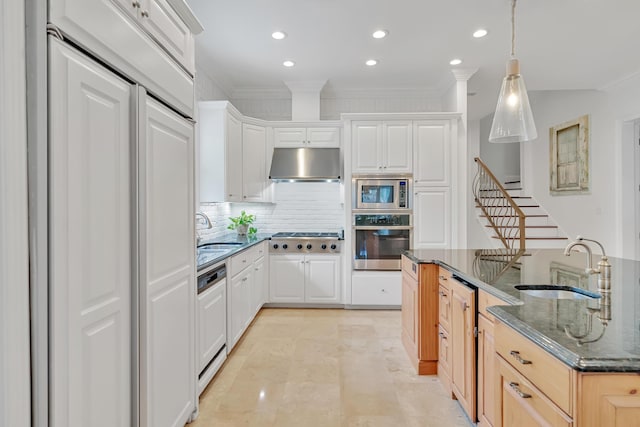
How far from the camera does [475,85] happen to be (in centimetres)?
484

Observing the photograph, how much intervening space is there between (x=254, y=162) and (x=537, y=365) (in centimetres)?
383

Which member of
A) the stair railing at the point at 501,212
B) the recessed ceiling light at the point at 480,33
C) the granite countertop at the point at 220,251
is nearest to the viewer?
the granite countertop at the point at 220,251

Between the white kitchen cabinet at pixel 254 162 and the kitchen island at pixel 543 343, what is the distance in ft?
8.54

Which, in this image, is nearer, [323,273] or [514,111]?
[514,111]

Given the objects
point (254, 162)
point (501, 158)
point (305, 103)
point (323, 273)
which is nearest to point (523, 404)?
point (323, 273)

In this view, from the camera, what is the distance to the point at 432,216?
4.30m

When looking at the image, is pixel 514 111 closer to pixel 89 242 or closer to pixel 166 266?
pixel 166 266

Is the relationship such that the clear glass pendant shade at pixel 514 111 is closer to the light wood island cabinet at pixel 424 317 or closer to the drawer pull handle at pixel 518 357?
the light wood island cabinet at pixel 424 317

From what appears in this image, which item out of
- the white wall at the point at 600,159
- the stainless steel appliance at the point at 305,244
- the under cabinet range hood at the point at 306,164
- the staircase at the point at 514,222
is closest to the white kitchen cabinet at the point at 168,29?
the under cabinet range hood at the point at 306,164

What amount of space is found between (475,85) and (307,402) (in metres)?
4.49

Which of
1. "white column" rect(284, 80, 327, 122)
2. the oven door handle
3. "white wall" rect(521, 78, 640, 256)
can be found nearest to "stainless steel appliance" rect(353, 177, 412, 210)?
the oven door handle

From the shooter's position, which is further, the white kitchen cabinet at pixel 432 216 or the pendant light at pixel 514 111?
the white kitchen cabinet at pixel 432 216

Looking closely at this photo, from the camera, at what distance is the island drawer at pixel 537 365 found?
976 millimetres

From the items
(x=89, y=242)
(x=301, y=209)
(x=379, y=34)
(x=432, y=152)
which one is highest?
(x=379, y=34)
